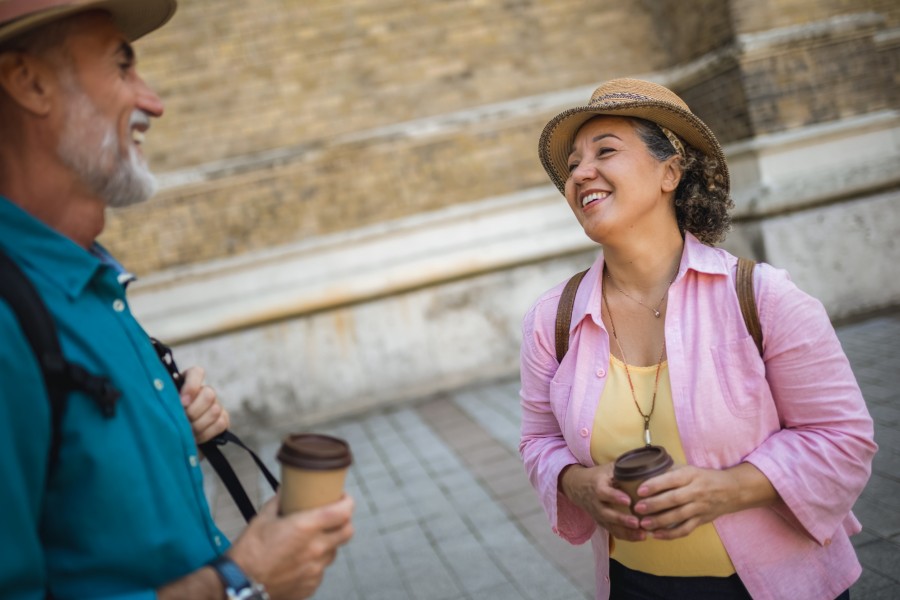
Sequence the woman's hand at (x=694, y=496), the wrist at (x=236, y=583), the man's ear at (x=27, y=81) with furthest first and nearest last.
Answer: the woman's hand at (x=694, y=496)
the man's ear at (x=27, y=81)
the wrist at (x=236, y=583)

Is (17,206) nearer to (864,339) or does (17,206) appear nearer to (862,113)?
(864,339)

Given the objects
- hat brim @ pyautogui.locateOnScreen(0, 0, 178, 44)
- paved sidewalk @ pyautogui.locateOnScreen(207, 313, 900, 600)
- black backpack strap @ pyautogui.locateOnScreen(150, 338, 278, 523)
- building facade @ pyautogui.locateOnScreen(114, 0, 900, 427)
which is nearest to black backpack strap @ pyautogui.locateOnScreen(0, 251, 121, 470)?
hat brim @ pyautogui.locateOnScreen(0, 0, 178, 44)

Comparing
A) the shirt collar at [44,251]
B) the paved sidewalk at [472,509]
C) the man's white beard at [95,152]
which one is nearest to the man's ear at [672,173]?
the man's white beard at [95,152]

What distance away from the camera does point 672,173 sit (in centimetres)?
224

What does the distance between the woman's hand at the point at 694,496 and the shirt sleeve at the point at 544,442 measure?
396 mm

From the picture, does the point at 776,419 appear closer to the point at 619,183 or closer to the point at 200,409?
the point at 619,183

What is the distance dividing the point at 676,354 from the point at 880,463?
2.94 m

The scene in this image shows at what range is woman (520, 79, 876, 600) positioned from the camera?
1.85 meters

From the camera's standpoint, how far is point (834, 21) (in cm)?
705

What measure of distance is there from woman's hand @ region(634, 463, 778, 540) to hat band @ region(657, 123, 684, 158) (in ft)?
3.02

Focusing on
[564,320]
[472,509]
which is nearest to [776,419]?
[564,320]

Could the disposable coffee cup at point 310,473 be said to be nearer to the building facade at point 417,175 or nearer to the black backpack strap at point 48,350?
the black backpack strap at point 48,350

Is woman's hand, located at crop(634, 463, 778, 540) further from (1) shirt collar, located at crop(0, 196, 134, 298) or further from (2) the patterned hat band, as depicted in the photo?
(1) shirt collar, located at crop(0, 196, 134, 298)

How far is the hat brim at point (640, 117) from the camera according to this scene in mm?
2090
